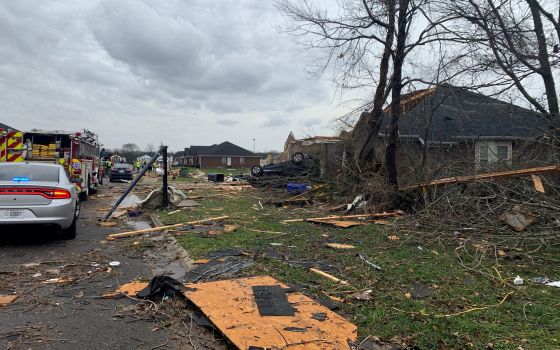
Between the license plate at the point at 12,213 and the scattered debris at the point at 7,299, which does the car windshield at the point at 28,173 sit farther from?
the scattered debris at the point at 7,299

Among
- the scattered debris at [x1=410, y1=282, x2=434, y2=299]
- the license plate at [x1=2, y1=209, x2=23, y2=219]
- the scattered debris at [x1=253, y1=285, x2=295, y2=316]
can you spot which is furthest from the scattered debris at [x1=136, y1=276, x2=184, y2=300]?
the license plate at [x1=2, y1=209, x2=23, y2=219]

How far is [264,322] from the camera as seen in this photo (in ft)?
13.7

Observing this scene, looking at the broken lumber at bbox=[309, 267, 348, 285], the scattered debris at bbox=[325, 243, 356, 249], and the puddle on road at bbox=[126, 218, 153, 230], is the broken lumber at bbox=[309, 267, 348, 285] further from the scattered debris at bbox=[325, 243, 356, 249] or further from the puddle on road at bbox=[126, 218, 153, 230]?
the puddle on road at bbox=[126, 218, 153, 230]

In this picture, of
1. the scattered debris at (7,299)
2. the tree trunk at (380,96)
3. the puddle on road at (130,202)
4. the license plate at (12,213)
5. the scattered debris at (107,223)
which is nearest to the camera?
the scattered debris at (7,299)

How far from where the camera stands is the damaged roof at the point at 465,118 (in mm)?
13352

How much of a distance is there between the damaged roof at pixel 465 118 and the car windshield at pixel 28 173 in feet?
35.1

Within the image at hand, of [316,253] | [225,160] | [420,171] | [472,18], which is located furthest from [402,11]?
[225,160]

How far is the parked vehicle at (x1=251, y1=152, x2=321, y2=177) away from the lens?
19.7 m

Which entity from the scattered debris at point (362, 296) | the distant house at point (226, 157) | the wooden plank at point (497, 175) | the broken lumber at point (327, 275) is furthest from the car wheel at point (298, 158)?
the distant house at point (226, 157)

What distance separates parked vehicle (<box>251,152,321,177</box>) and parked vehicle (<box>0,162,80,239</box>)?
475 inches

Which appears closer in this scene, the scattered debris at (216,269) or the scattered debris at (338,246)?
the scattered debris at (216,269)

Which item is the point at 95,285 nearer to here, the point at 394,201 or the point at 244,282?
the point at 244,282

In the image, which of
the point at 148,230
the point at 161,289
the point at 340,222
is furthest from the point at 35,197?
the point at 340,222

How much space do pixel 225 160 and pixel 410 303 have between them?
82915 mm
